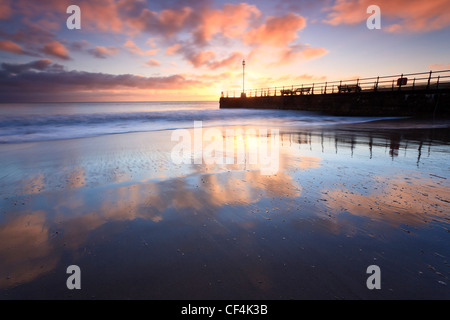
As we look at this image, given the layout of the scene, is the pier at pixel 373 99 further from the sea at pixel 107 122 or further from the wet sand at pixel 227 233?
the wet sand at pixel 227 233

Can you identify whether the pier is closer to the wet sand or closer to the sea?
the sea

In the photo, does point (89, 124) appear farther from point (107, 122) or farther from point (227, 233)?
point (227, 233)

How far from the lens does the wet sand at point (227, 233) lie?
1.68 meters

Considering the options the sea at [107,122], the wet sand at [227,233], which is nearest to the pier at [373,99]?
the sea at [107,122]

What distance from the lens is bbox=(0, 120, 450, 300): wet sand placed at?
168cm

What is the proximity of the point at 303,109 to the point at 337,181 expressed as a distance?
28.4 m

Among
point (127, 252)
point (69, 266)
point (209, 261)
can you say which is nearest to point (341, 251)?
point (209, 261)

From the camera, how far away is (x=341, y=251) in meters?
2.04

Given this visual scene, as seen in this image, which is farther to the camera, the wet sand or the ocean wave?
the ocean wave

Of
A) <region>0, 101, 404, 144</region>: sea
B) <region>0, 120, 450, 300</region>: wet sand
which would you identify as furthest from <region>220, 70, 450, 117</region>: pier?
<region>0, 120, 450, 300</region>: wet sand

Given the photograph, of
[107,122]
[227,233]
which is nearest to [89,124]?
[107,122]

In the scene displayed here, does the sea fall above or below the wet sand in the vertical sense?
above

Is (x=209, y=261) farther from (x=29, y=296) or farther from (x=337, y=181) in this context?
(x=337, y=181)

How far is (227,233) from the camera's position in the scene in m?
2.37
